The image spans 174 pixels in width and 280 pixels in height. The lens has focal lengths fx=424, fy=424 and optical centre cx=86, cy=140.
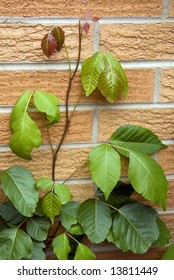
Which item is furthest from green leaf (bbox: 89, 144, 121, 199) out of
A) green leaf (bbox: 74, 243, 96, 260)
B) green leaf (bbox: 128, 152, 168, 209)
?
green leaf (bbox: 74, 243, 96, 260)

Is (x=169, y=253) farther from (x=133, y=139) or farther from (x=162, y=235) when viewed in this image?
(x=133, y=139)

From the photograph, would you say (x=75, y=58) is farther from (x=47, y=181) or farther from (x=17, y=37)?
(x=47, y=181)

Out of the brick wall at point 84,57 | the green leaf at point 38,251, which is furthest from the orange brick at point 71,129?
the green leaf at point 38,251

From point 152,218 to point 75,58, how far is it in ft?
1.25

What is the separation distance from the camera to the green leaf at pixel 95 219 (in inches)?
34.5

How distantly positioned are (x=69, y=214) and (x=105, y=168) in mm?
148

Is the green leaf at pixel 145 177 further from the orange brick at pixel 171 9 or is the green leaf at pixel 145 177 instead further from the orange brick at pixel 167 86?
the orange brick at pixel 171 9

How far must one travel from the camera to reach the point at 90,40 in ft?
2.75

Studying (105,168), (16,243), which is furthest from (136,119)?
(16,243)

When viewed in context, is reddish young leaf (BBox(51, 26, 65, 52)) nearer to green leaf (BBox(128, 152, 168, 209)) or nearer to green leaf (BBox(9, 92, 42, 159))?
green leaf (BBox(9, 92, 42, 159))

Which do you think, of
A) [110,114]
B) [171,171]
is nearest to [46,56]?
[110,114]

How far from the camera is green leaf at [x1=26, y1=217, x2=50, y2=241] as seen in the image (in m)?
0.88

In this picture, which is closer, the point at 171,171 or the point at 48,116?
the point at 48,116

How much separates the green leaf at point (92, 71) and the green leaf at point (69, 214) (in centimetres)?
25
